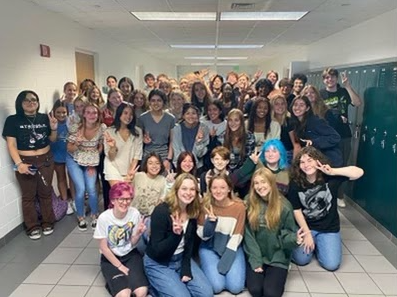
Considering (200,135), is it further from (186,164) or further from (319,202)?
(319,202)

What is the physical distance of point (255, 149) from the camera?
3.76m

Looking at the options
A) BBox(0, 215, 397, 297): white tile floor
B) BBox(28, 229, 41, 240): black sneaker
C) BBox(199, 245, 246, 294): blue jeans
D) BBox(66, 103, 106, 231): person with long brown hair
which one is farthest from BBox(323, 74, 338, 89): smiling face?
BBox(28, 229, 41, 240): black sneaker

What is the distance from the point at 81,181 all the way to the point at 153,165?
107 centimetres

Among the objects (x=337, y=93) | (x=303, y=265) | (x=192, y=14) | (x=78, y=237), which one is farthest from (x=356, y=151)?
(x=78, y=237)

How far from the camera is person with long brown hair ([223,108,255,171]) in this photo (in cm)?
368

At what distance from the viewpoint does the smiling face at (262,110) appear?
3895 millimetres

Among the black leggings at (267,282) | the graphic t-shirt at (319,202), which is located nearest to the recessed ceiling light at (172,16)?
the graphic t-shirt at (319,202)

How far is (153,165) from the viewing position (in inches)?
132

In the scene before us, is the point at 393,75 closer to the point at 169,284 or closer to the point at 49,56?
the point at 169,284

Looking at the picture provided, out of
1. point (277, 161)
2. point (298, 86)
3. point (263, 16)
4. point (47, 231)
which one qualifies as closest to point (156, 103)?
point (277, 161)

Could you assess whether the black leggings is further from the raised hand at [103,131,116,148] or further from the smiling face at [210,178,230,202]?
the raised hand at [103,131,116,148]

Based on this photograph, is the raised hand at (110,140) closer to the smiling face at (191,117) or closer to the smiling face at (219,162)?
the smiling face at (191,117)

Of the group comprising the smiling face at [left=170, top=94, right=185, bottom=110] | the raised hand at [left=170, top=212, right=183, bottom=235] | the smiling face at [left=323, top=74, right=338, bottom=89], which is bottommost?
the raised hand at [left=170, top=212, right=183, bottom=235]

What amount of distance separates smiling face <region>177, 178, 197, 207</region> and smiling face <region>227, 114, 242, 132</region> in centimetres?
111
